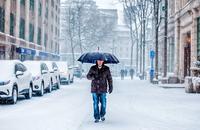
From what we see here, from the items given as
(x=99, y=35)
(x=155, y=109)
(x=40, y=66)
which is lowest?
(x=155, y=109)

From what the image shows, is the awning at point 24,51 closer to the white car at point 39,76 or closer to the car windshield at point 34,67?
the white car at point 39,76

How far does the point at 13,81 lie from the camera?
18.2m

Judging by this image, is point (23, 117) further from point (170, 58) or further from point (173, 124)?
point (170, 58)

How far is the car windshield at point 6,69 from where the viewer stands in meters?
18.5

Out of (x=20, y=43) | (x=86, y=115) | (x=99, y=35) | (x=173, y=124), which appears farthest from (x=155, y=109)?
(x=99, y=35)

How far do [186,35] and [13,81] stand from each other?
21.9 m

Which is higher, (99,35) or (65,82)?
(99,35)

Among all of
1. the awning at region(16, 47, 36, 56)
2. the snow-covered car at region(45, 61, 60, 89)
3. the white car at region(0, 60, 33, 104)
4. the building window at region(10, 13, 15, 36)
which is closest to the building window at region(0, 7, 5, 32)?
the building window at region(10, 13, 15, 36)

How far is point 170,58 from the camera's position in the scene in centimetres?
4528

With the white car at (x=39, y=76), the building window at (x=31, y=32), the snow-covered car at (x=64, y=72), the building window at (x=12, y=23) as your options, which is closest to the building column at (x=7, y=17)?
the building window at (x=12, y=23)

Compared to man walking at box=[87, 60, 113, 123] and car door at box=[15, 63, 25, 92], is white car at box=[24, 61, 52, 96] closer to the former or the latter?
car door at box=[15, 63, 25, 92]

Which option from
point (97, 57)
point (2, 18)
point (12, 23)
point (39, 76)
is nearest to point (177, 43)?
point (12, 23)

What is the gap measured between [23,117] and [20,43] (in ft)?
97.5

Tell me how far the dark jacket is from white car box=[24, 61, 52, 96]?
10.7 m
